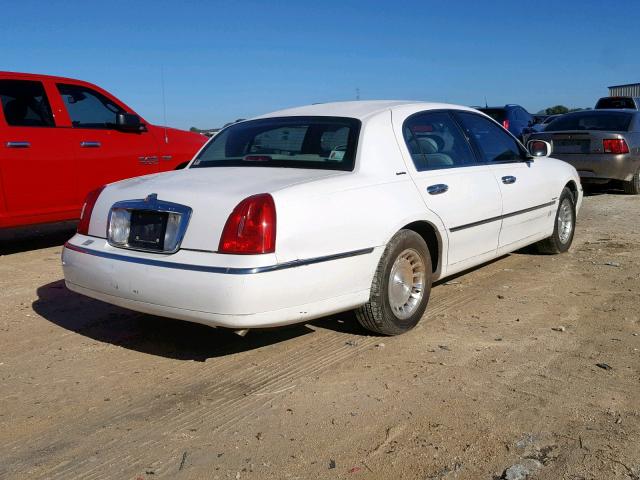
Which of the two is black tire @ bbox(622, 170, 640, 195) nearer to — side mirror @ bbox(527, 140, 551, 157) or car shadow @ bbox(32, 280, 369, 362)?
side mirror @ bbox(527, 140, 551, 157)

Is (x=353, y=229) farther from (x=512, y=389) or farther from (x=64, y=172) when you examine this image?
(x=64, y=172)

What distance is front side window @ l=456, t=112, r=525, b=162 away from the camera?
5590 millimetres

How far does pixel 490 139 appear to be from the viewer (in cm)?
584

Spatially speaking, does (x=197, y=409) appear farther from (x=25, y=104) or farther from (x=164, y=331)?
(x=25, y=104)

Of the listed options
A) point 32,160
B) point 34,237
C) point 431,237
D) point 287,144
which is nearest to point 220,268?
point 287,144

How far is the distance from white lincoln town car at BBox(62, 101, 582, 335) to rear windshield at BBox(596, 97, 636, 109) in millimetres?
18320

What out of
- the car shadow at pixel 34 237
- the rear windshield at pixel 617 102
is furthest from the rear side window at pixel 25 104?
the rear windshield at pixel 617 102

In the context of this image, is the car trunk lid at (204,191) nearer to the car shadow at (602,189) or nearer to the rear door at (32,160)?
the rear door at (32,160)

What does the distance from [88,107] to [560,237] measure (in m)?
5.14

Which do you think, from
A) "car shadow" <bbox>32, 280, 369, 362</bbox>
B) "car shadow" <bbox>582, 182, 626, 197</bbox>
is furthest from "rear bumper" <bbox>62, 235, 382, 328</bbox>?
"car shadow" <bbox>582, 182, 626, 197</bbox>

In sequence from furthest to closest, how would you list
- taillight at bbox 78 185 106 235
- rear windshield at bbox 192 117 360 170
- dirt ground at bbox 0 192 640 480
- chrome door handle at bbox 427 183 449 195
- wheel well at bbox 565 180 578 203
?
wheel well at bbox 565 180 578 203
chrome door handle at bbox 427 183 449 195
rear windshield at bbox 192 117 360 170
taillight at bbox 78 185 106 235
dirt ground at bbox 0 192 640 480

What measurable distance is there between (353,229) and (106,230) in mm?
1484

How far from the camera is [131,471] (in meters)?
2.92

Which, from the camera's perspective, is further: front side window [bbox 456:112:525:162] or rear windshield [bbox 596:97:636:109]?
rear windshield [bbox 596:97:636:109]
